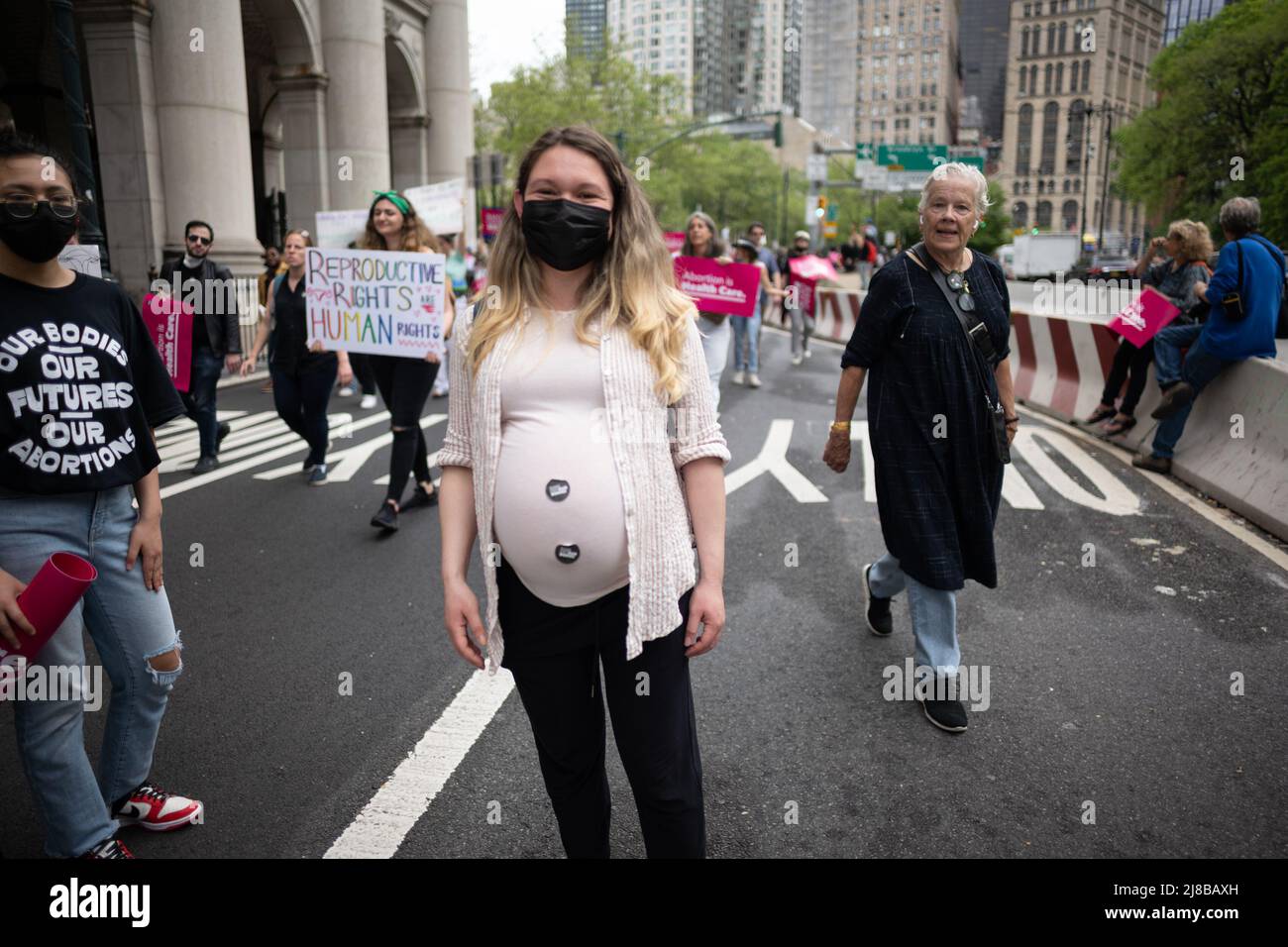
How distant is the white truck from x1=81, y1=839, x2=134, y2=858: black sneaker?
6340cm

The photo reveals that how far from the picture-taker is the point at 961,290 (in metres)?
3.77

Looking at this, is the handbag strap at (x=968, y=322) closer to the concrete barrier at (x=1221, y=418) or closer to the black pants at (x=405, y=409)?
the concrete barrier at (x=1221, y=418)

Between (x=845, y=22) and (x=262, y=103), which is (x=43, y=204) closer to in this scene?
(x=262, y=103)

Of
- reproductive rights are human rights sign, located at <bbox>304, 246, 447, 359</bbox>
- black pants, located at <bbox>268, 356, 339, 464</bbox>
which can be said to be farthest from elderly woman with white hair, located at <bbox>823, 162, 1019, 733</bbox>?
black pants, located at <bbox>268, 356, 339, 464</bbox>

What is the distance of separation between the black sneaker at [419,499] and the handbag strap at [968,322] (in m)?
4.49

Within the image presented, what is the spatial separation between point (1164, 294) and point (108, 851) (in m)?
9.04

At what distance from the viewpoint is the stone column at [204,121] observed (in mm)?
15094

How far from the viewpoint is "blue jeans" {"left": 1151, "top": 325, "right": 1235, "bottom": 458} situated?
7.61m

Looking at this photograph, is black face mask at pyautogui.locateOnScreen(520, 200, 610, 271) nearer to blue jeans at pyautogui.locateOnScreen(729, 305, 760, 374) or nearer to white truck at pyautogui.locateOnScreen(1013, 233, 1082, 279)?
blue jeans at pyautogui.locateOnScreen(729, 305, 760, 374)

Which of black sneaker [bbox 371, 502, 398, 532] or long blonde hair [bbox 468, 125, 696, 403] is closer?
long blonde hair [bbox 468, 125, 696, 403]

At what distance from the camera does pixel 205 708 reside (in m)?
3.90

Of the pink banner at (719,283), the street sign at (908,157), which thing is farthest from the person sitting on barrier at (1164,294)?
the street sign at (908,157)
